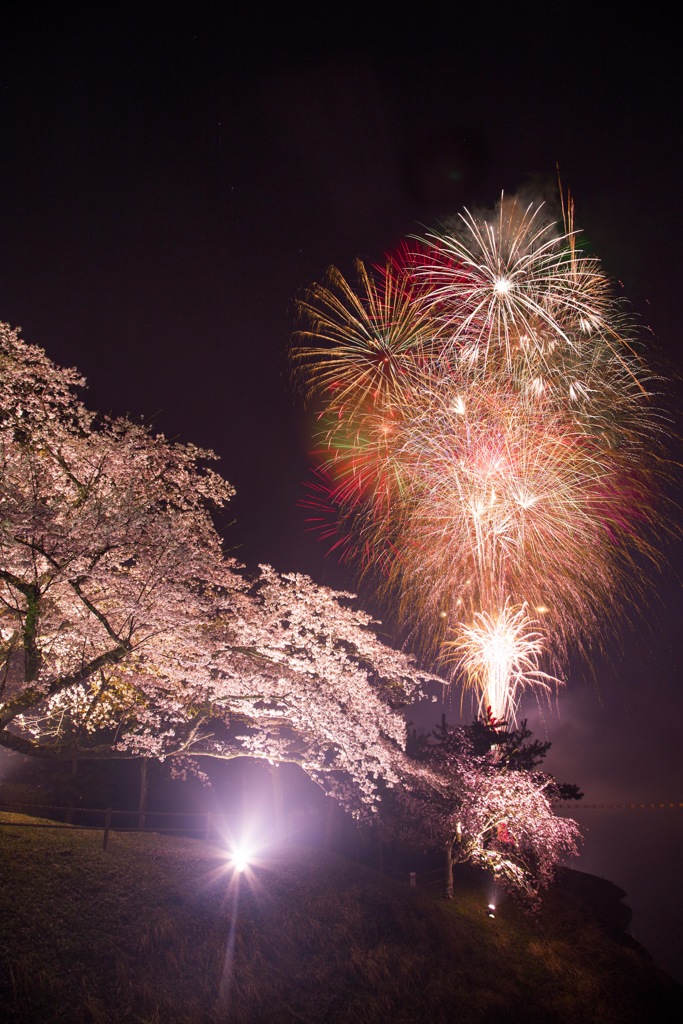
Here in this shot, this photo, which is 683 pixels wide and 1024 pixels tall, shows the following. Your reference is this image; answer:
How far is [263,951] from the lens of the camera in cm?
1141

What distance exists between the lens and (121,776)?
21.1 meters

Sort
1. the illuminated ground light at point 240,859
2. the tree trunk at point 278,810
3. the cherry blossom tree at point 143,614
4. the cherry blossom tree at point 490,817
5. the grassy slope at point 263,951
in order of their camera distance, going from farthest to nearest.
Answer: the tree trunk at point 278,810
the cherry blossom tree at point 490,817
the illuminated ground light at point 240,859
the cherry blossom tree at point 143,614
the grassy slope at point 263,951

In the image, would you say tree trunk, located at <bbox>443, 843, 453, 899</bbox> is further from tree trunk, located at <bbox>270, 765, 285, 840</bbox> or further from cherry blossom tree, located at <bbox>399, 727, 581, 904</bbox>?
tree trunk, located at <bbox>270, 765, 285, 840</bbox>

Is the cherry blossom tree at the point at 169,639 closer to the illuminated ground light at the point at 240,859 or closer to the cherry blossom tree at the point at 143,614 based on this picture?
the cherry blossom tree at the point at 143,614

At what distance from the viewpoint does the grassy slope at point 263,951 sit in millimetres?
9195

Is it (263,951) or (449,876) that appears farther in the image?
(449,876)

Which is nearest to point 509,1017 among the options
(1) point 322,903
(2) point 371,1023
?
(2) point 371,1023

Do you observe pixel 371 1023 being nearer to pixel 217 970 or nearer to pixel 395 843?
A: pixel 217 970

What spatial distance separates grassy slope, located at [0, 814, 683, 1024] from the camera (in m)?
9.20

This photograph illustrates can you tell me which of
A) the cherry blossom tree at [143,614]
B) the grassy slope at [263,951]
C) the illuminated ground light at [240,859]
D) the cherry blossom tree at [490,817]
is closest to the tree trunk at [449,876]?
the cherry blossom tree at [490,817]

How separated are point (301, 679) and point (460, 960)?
7892 millimetres

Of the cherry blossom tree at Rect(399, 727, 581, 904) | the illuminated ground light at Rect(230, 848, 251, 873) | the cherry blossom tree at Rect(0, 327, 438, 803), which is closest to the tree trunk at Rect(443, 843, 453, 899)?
the cherry blossom tree at Rect(399, 727, 581, 904)

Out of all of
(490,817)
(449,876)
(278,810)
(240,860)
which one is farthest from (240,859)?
(490,817)

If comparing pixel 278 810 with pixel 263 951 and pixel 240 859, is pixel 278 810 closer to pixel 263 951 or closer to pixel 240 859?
pixel 240 859
